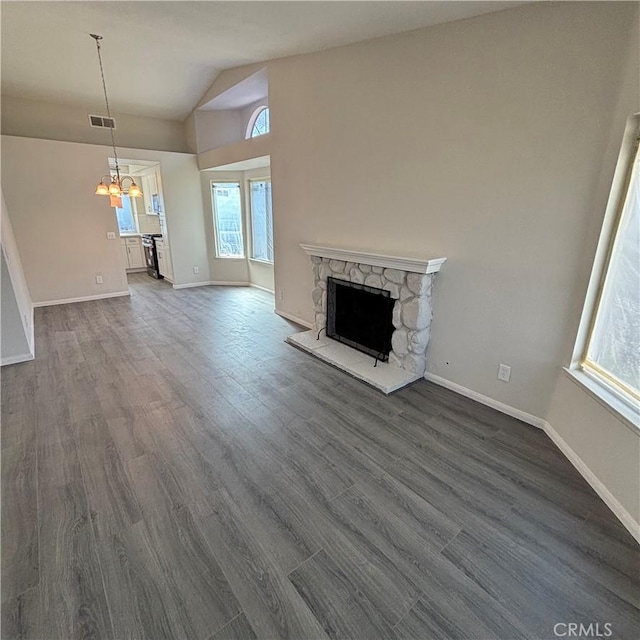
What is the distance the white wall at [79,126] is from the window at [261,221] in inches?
80.1

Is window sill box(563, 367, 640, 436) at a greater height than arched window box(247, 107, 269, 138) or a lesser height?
lesser

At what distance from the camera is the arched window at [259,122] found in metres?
5.86

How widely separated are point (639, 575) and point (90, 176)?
7.56 metres

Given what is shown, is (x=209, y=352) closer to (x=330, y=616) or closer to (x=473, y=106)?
(x=330, y=616)

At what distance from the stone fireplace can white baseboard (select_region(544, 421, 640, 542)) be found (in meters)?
1.17

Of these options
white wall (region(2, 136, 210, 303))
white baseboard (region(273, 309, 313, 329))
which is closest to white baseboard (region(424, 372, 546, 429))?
white baseboard (region(273, 309, 313, 329))

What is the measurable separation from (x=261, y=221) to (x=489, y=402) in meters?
5.23

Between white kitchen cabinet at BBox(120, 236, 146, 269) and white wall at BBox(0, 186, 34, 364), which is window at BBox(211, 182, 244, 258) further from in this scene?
white wall at BBox(0, 186, 34, 364)

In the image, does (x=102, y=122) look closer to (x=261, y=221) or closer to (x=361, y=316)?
(x=261, y=221)

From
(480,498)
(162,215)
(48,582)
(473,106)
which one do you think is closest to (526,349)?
(480,498)

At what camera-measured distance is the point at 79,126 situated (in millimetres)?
5922

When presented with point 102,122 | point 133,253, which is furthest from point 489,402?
point 133,253

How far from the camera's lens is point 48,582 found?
1474 millimetres

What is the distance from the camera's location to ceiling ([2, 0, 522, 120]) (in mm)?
2789
